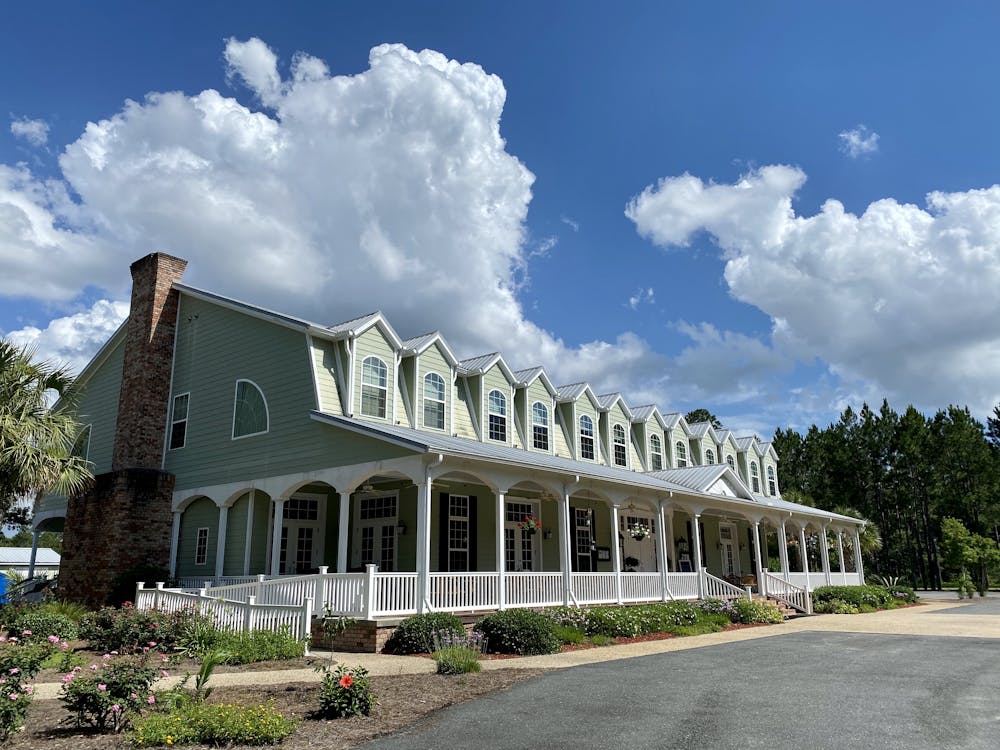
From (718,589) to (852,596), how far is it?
8606 mm

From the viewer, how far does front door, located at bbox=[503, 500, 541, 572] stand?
21.4m

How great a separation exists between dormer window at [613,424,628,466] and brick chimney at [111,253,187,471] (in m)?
16.1

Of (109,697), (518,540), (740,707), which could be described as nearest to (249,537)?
(518,540)

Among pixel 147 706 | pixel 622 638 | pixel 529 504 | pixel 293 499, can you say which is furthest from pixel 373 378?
pixel 147 706

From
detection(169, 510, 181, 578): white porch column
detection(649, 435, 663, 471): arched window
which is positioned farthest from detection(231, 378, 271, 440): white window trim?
detection(649, 435, 663, 471): arched window

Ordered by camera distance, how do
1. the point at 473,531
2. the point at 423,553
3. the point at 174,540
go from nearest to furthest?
the point at 423,553
the point at 473,531
the point at 174,540

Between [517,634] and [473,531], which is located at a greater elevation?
[473,531]

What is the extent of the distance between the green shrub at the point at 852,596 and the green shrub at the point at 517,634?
681 inches

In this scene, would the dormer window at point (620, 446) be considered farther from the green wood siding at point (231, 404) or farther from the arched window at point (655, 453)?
the green wood siding at point (231, 404)

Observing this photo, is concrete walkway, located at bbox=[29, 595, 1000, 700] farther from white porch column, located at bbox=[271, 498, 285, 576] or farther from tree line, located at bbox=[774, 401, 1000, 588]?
tree line, located at bbox=[774, 401, 1000, 588]

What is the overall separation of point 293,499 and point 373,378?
4247mm

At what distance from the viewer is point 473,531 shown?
67.4 ft

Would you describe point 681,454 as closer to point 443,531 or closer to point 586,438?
point 586,438

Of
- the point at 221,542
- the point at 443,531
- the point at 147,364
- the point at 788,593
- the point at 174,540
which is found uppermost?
the point at 147,364
